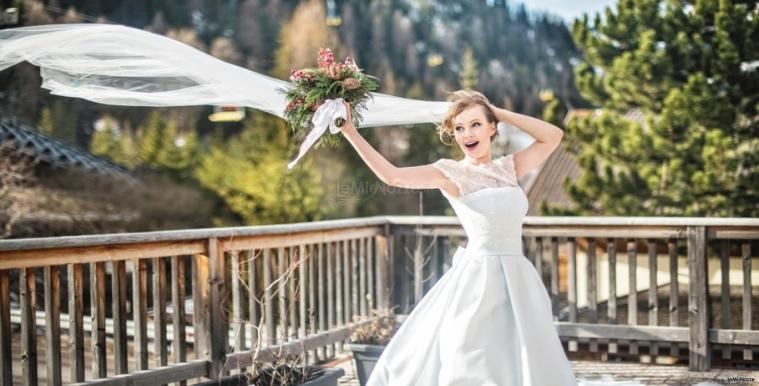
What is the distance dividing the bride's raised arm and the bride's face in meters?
0.17

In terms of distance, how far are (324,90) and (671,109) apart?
847 centimetres

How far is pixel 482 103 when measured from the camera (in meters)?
3.02

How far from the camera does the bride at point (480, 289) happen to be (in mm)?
2801

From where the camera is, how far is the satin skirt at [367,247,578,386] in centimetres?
279

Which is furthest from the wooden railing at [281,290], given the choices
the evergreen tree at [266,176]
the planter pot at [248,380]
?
the evergreen tree at [266,176]

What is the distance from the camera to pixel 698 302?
187 inches

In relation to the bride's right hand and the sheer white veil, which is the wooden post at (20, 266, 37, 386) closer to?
the sheer white veil

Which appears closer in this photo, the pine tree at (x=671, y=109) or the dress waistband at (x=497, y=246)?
the dress waistband at (x=497, y=246)

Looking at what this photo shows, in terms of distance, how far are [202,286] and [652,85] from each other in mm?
8655

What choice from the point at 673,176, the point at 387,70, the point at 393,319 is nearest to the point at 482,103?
the point at 393,319

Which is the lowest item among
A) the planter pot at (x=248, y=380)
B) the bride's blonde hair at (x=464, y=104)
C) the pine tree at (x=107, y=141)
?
the planter pot at (x=248, y=380)

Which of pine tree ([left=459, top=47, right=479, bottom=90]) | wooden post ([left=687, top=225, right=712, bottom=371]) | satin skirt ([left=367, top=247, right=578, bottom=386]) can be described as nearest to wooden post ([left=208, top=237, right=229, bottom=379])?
satin skirt ([left=367, top=247, right=578, bottom=386])

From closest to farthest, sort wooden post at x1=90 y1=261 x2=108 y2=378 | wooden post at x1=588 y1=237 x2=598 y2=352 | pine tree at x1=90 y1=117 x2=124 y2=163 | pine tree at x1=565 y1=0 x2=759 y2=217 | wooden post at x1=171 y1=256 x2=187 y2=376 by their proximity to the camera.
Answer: wooden post at x1=90 y1=261 x2=108 y2=378, wooden post at x1=171 y1=256 x2=187 y2=376, wooden post at x1=588 y1=237 x2=598 y2=352, pine tree at x1=565 y1=0 x2=759 y2=217, pine tree at x1=90 y1=117 x2=124 y2=163

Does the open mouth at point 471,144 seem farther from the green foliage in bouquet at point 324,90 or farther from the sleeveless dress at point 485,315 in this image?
the green foliage in bouquet at point 324,90
